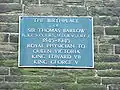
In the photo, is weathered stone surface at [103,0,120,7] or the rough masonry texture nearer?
the rough masonry texture

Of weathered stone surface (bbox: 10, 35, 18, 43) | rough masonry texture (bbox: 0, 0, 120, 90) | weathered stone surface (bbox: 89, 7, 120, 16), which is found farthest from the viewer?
weathered stone surface (bbox: 89, 7, 120, 16)

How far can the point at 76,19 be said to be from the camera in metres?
5.34

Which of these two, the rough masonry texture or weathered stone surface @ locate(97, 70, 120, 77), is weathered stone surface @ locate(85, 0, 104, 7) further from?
weathered stone surface @ locate(97, 70, 120, 77)

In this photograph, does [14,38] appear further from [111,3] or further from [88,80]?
[111,3]

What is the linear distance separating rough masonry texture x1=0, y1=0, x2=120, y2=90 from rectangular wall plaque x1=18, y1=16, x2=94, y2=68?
0.09m

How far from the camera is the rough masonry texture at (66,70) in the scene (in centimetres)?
519

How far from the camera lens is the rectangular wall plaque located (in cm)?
521

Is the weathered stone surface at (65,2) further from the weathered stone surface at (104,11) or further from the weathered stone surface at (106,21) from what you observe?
the weathered stone surface at (106,21)

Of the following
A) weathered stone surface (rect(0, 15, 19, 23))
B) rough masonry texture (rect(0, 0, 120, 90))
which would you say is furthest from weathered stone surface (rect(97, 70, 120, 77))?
weathered stone surface (rect(0, 15, 19, 23))

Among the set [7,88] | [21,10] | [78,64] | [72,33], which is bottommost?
[7,88]

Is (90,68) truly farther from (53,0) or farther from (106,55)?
(53,0)

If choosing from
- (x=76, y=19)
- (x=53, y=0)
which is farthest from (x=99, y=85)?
(x=53, y=0)

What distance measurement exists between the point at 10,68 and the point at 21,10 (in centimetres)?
87

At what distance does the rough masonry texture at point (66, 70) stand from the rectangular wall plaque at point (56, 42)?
86 mm
